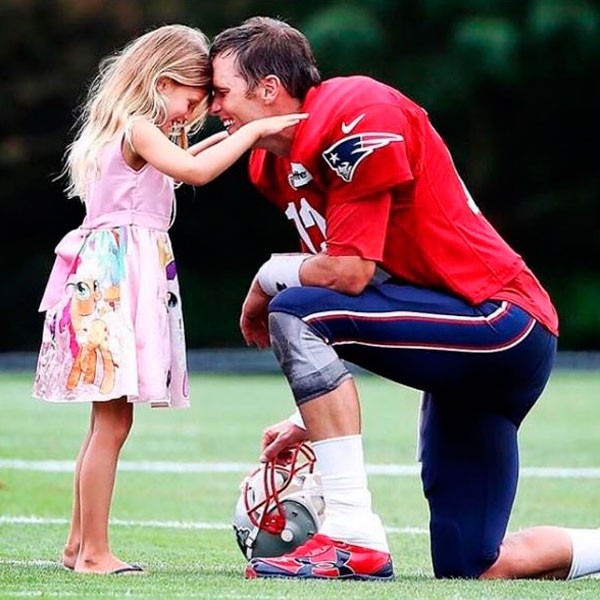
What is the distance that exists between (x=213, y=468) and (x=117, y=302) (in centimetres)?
402

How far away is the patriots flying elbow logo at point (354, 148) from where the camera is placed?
4.55 meters

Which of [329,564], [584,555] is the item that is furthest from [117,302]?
[584,555]

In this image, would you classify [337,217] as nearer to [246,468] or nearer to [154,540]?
[154,540]

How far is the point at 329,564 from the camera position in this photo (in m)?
4.54

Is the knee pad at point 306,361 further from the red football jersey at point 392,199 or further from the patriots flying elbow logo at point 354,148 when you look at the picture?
the patriots flying elbow logo at point 354,148

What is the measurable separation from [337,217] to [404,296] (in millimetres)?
274

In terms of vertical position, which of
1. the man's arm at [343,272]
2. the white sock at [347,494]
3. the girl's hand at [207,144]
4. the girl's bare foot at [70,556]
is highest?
the girl's hand at [207,144]

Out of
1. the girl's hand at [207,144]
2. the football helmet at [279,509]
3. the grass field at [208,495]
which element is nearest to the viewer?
the grass field at [208,495]

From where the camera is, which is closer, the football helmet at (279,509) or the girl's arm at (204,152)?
the girl's arm at (204,152)

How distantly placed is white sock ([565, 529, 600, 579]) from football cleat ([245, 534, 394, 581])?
2.09ft

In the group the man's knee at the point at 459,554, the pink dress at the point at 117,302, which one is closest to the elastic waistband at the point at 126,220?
the pink dress at the point at 117,302

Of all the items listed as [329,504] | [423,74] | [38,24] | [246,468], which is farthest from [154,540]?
[38,24]

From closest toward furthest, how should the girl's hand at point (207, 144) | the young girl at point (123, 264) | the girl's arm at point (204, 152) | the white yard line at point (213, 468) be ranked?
the girl's arm at point (204, 152) → the young girl at point (123, 264) → the girl's hand at point (207, 144) → the white yard line at point (213, 468)

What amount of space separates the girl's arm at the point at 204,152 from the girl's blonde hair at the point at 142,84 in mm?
131
